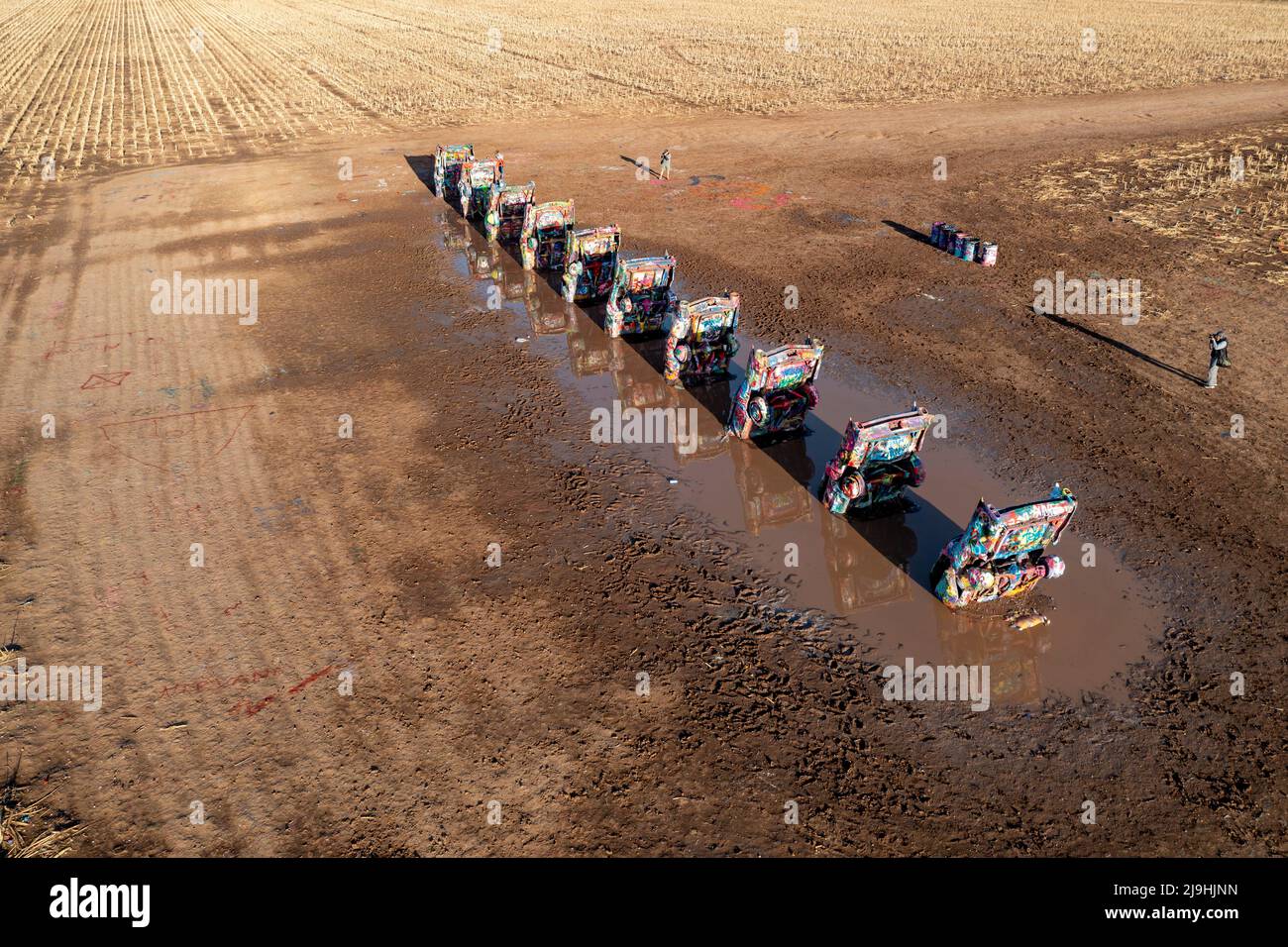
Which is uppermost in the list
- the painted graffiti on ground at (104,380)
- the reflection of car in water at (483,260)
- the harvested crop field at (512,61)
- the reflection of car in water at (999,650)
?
the harvested crop field at (512,61)

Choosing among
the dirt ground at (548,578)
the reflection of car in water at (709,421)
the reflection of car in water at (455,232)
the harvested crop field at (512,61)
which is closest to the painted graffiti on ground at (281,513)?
the dirt ground at (548,578)

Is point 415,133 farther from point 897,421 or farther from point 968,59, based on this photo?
point 968,59

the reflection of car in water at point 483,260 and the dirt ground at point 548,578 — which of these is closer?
the dirt ground at point 548,578

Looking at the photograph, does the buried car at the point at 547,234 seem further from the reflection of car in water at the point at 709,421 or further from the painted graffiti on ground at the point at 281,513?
the painted graffiti on ground at the point at 281,513

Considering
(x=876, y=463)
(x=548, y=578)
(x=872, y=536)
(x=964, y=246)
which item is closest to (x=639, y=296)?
(x=876, y=463)

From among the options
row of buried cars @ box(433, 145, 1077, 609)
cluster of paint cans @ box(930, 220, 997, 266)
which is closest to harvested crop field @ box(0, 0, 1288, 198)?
row of buried cars @ box(433, 145, 1077, 609)

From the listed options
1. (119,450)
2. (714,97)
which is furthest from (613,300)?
(714,97)
